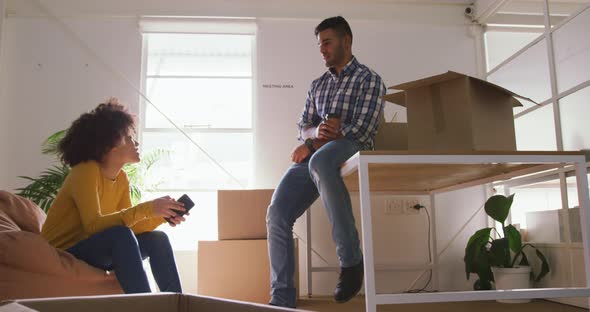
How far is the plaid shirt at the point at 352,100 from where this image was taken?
1985 millimetres

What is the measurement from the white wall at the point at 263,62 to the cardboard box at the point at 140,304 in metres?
3.11

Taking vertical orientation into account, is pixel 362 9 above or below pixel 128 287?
above

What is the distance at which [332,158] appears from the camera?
1.78m

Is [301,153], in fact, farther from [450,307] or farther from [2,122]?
[2,122]

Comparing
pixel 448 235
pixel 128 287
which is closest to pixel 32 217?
pixel 128 287

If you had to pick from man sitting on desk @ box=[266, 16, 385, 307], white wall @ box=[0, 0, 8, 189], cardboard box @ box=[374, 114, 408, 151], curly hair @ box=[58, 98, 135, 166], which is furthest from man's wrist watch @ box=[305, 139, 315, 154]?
white wall @ box=[0, 0, 8, 189]

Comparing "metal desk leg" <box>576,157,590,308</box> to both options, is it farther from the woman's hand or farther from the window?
the window

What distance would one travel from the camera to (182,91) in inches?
143

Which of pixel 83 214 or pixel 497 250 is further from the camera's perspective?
pixel 497 250

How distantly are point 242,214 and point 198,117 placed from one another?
1.05m

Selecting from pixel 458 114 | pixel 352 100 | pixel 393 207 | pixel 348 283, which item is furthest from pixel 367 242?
pixel 393 207

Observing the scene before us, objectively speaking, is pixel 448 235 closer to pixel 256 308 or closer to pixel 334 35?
pixel 334 35

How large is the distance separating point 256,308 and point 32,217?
2021 millimetres

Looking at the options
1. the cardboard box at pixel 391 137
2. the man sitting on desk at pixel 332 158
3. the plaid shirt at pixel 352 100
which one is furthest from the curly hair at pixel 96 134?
the cardboard box at pixel 391 137
